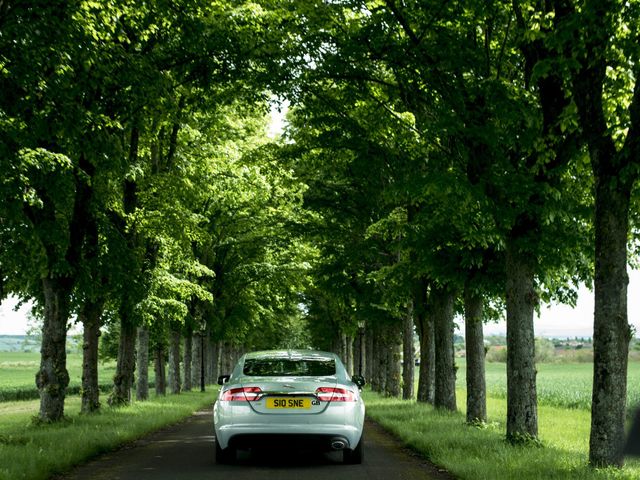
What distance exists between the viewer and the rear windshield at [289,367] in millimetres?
10758

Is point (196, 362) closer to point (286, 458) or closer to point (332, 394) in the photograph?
point (286, 458)

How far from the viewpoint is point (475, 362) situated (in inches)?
640

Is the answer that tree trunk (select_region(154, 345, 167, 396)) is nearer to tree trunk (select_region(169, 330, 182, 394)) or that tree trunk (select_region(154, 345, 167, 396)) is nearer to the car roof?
tree trunk (select_region(169, 330, 182, 394))

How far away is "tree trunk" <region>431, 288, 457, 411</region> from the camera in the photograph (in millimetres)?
19734

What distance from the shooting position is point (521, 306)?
12.3 meters

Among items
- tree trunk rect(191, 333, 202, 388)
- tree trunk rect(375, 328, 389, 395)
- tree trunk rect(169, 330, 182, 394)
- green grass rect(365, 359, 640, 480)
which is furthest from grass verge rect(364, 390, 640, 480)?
tree trunk rect(191, 333, 202, 388)

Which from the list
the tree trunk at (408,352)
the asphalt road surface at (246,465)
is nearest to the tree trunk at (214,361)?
the tree trunk at (408,352)

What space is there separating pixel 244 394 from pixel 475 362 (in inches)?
301

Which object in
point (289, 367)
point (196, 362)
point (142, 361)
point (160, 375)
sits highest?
point (289, 367)

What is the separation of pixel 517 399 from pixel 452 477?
3.41 m

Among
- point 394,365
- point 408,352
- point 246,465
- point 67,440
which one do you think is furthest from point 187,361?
point 246,465

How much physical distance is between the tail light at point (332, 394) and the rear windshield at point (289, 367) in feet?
1.95

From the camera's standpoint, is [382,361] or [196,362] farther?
[196,362]

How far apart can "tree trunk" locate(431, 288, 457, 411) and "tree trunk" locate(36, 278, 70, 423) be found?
370 inches
